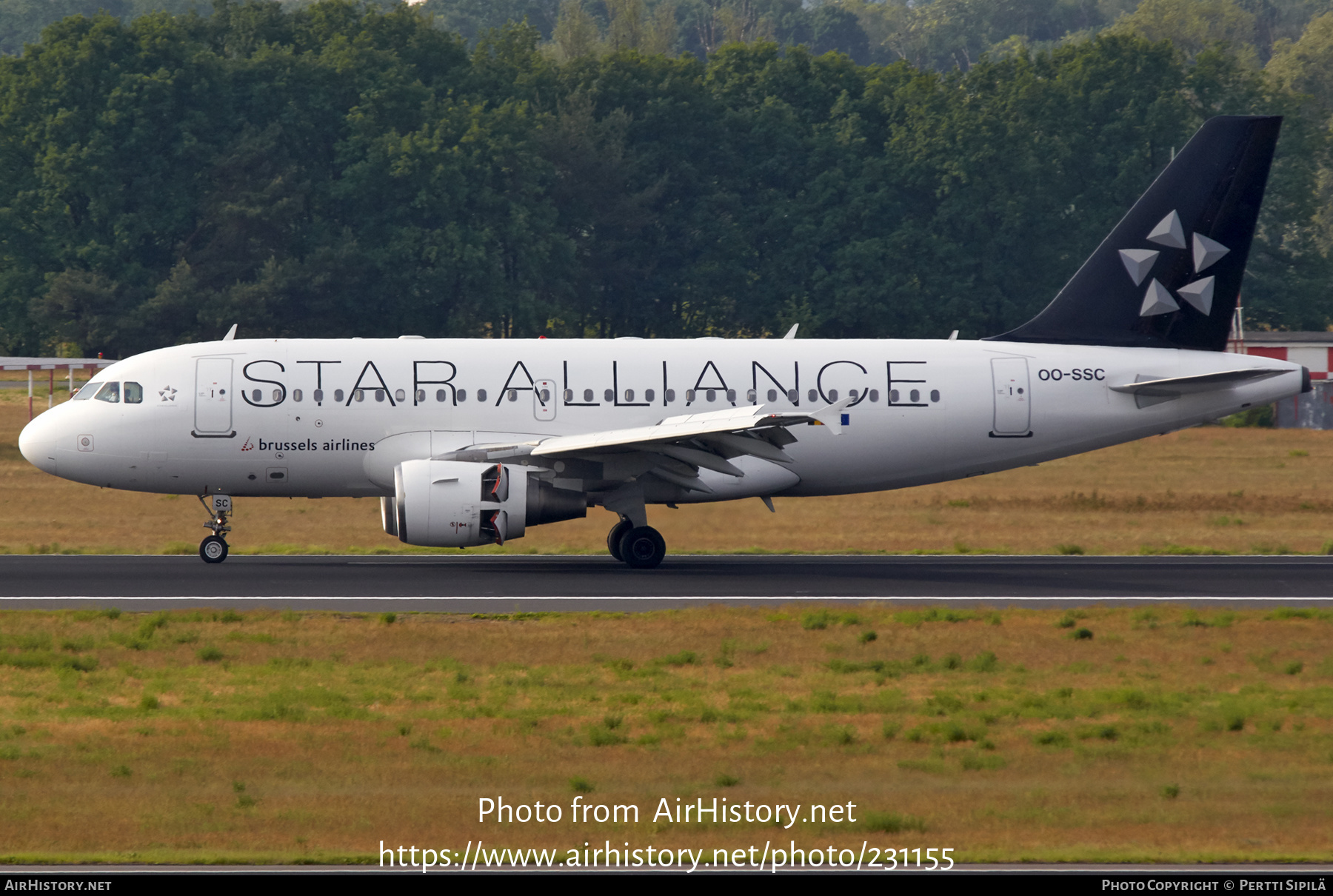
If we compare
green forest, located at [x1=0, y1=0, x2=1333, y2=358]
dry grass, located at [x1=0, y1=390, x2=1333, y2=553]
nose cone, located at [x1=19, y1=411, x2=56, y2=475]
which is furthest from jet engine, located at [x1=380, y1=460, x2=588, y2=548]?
green forest, located at [x1=0, y1=0, x2=1333, y2=358]

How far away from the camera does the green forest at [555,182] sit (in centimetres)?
8562

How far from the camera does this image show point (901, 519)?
1599 inches

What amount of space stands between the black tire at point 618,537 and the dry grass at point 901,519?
1.24m

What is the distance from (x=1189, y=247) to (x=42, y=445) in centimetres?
2195

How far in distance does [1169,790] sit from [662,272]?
82657 mm

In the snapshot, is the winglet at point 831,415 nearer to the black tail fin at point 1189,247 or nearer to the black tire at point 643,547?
the black tire at point 643,547

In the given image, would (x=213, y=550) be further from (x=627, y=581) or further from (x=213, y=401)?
(x=627, y=581)

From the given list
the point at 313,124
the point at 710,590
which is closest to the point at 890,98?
the point at 313,124

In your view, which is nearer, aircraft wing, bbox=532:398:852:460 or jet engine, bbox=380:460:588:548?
aircraft wing, bbox=532:398:852:460

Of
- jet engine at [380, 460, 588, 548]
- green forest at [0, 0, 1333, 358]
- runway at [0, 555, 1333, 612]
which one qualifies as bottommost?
runway at [0, 555, 1333, 612]

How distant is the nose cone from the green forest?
5217 centimetres

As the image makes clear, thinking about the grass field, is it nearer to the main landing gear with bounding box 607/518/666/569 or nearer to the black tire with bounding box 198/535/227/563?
the main landing gear with bounding box 607/518/666/569

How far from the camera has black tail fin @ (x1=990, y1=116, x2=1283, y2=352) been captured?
32.3 m

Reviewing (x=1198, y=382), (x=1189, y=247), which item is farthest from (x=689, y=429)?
(x=1189, y=247)
